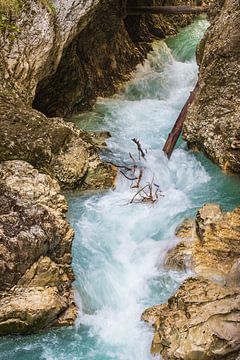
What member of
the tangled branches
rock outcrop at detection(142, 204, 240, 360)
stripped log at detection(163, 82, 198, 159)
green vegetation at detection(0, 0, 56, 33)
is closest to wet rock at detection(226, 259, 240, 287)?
rock outcrop at detection(142, 204, 240, 360)

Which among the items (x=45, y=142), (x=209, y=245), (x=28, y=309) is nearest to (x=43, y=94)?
(x=45, y=142)

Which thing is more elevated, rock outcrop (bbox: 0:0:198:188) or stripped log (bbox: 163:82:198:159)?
rock outcrop (bbox: 0:0:198:188)

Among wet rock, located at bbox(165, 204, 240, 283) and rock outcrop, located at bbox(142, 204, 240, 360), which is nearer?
rock outcrop, located at bbox(142, 204, 240, 360)

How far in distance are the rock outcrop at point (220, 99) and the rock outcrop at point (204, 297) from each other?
2.32 meters

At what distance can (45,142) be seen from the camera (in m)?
8.20

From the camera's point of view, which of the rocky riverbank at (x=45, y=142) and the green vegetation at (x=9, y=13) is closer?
the rocky riverbank at (x=45, y=142)

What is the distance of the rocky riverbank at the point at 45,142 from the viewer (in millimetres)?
5949

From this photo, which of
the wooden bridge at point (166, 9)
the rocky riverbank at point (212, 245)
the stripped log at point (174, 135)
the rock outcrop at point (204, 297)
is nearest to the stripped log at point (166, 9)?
the wooden bridge at point (166, 9)

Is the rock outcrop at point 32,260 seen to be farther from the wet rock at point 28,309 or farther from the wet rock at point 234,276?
the wet rock at point 234,276

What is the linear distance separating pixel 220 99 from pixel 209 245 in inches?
157

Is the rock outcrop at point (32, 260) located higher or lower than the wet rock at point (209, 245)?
higher

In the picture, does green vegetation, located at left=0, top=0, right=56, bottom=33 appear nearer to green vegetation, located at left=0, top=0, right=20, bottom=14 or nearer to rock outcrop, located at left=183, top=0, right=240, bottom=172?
green vegetation, located at left=0, top=0, right=20, bottom=14

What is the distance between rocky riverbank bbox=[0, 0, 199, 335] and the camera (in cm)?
595

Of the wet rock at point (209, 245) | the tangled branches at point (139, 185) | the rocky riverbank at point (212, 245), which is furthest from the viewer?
the tangled branches at point (139, 185)
